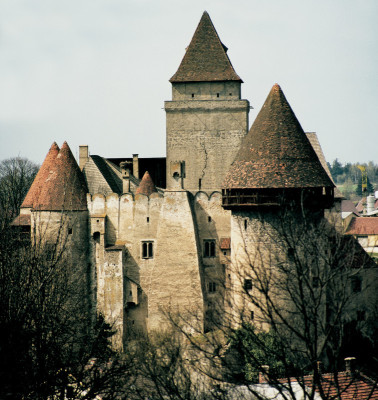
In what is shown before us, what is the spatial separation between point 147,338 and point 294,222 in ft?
35.5

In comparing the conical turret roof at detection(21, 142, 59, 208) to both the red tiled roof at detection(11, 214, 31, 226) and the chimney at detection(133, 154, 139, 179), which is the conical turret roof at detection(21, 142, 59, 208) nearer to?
the red tiled roof at detection(11, 214, 31, 226)

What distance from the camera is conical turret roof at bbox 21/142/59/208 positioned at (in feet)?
116

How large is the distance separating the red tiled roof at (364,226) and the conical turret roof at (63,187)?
961 inches

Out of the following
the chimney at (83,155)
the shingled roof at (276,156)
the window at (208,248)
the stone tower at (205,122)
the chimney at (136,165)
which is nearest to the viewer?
the shingled roof at (276,156)

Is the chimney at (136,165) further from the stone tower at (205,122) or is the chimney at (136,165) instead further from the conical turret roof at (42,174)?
the conical turret roof at (42,174)

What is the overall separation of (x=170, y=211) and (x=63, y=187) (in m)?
5.80

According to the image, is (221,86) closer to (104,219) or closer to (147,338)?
(104,219)

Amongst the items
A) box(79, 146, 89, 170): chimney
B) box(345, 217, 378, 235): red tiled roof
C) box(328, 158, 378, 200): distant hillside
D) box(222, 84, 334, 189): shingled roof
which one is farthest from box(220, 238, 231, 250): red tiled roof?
box(328, 158, 378, 200): distant hillside

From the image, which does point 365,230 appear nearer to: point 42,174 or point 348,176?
point 42,174

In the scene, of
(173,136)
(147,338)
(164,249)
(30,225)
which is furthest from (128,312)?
(173,136)

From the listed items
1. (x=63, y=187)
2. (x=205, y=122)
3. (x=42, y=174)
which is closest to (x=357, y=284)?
(x=205, y=122)

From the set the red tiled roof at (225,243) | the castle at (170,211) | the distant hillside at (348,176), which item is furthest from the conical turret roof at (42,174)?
the distant hillside at (348,176)

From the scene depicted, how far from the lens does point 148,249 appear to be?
34719mm

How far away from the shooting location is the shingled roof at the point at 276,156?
29.0 m
